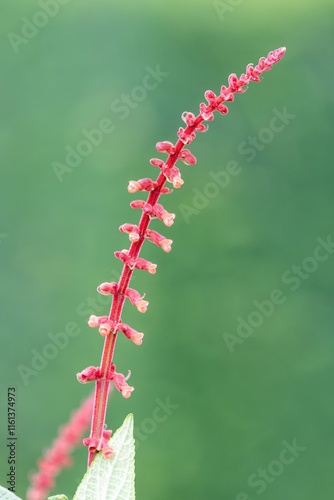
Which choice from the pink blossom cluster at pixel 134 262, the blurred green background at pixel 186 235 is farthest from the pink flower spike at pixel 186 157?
the blurred green background at pixel 186 235

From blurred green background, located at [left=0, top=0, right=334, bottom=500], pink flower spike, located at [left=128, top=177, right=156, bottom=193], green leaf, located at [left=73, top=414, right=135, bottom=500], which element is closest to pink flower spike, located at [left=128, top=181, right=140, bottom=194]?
pink flower spike, located at [left=128, top=177, right=156, bottom=193]

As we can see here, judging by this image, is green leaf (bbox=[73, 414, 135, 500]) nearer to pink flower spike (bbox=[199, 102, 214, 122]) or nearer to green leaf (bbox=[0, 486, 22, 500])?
green leaf (bbox=[0, 486, 22, 500])

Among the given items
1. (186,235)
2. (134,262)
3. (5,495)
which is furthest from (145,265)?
(186,235)

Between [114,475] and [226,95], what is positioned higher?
[226,95]

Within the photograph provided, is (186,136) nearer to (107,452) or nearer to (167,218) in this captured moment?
(167,218)

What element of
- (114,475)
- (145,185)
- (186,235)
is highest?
(186,235)

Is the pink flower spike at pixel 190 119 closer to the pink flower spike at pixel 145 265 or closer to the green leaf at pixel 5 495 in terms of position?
the pink flower spike at pixel 145 265
